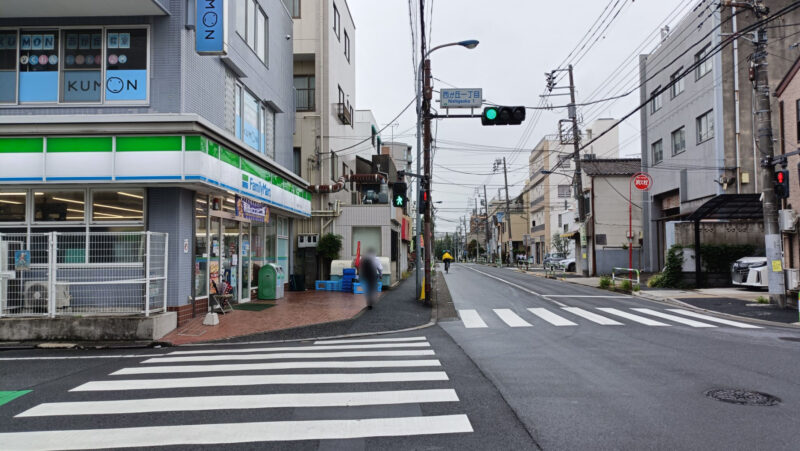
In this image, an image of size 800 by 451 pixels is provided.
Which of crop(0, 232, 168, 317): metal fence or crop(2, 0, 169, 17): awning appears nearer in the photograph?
crop(0, 232, 168, 317): metal fence

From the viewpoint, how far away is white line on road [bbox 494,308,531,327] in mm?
12266

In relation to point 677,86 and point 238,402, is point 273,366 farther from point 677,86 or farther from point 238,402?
point 677,86

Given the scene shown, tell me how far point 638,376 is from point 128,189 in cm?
1113

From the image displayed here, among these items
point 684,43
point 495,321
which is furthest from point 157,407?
point 684,43

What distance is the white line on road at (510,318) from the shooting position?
1227cm

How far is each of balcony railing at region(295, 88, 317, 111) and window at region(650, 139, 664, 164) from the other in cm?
2154

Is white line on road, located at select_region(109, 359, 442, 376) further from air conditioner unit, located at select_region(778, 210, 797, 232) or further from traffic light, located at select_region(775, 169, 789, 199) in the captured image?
air conditioner unit, located at select_region(778, 210, 797, 232)

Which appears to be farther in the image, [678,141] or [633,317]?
[678,141]

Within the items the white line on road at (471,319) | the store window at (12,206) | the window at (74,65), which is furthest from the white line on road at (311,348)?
the window at (74,65)

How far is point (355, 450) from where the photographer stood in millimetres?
4344

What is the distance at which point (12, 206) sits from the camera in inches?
464

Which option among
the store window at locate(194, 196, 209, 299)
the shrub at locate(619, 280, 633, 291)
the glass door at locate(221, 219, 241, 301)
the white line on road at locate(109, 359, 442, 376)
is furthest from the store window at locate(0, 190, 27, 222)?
the shrub at locate(619, 280, 633, 291)

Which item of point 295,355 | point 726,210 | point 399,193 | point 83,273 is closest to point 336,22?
point 399,193

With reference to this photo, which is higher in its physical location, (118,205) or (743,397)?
(118,205)
